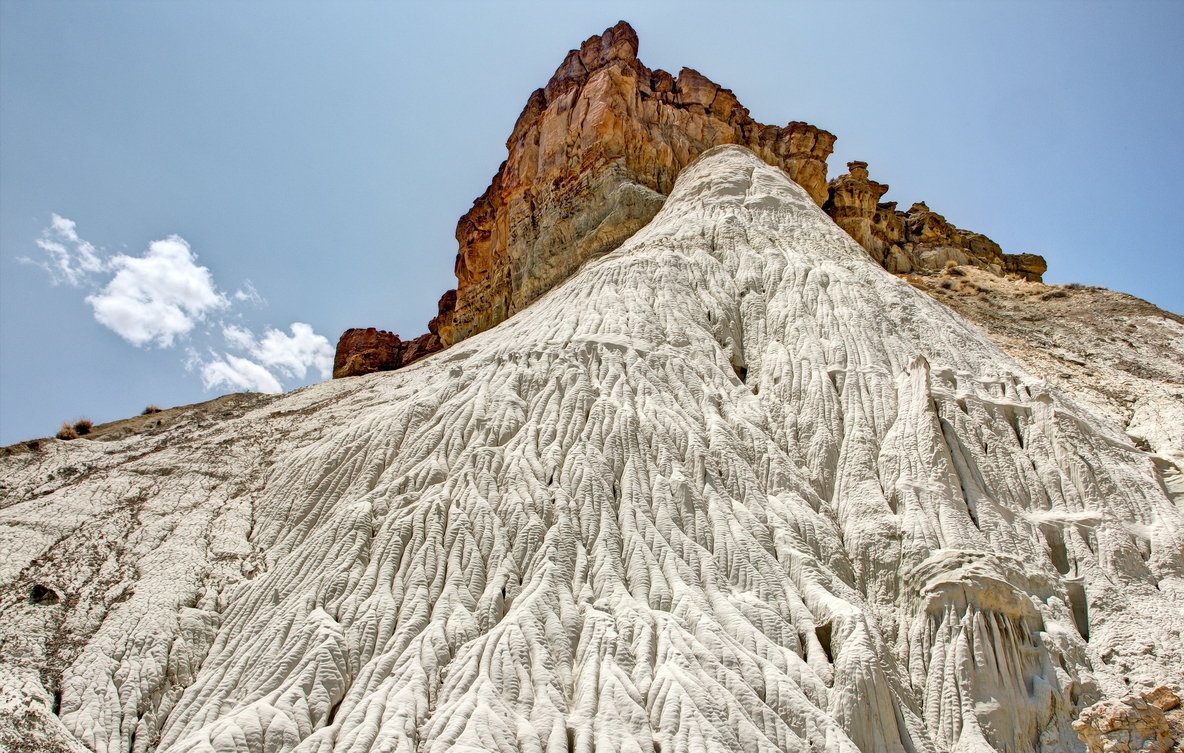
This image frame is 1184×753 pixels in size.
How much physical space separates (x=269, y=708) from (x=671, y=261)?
14182 millimetres

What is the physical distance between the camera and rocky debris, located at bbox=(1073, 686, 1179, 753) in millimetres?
7953

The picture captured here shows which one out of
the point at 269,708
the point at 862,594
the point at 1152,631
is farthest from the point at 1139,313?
the point at 269,708

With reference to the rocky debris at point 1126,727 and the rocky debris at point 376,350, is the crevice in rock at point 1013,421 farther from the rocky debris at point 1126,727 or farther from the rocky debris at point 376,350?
the rocky debris at point 376,350

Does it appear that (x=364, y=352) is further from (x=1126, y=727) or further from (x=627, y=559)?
(x=1126, y=727)

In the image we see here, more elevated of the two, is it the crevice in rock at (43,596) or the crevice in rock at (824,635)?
the crevice in rock at (824,635)

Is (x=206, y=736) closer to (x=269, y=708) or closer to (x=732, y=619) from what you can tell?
(x=269, y=708)

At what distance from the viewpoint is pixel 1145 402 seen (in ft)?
52.4

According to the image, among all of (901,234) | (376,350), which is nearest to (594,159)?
(376,350)

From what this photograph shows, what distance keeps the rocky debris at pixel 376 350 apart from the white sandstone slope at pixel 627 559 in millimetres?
17330

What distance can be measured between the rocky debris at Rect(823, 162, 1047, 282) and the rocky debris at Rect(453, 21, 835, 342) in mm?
1721

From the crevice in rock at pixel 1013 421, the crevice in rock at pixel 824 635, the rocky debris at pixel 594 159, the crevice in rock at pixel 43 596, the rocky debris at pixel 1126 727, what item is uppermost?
the rocky debris at pixel 594 159

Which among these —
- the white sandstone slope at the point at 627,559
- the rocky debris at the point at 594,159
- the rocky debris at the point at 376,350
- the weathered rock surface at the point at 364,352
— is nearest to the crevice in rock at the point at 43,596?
the white sandstone slope at the point at 627,559

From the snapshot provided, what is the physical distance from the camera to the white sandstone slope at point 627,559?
26.8ft

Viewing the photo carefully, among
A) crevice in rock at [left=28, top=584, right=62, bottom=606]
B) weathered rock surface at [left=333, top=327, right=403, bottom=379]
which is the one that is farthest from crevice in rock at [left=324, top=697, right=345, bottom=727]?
weathered rock surface at [left=333, top=327, right=403, bottom=379]
